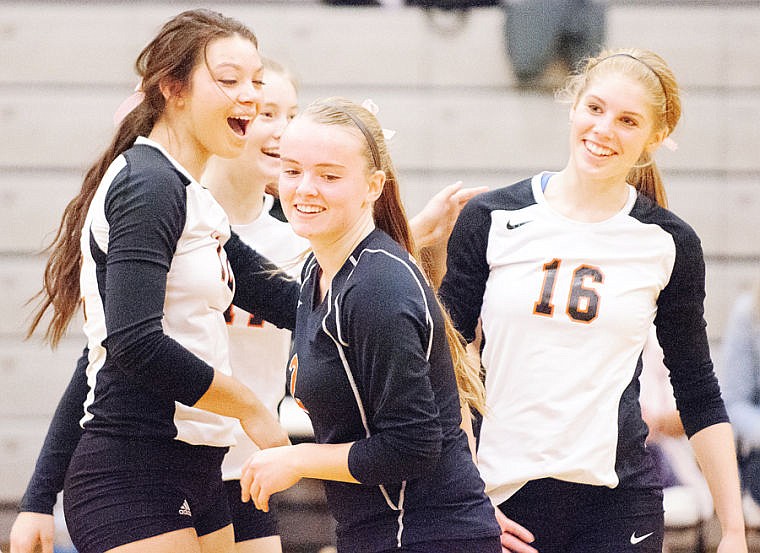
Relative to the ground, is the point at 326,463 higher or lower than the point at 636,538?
higher

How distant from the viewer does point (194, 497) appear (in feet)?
6.61

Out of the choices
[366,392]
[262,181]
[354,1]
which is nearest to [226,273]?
[366,392]

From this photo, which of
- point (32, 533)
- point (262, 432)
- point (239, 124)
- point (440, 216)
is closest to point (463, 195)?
point (440, 216)

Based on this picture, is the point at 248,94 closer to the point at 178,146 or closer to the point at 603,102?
the point at 178,146

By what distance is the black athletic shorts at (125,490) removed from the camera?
188 centimetres

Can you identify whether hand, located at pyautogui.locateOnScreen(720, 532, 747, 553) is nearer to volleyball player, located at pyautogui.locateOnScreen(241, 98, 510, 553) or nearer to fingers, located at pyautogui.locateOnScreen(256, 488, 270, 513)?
volleyball player, located at pyautogui.locateOnScreen(241, 98, 510, 553)

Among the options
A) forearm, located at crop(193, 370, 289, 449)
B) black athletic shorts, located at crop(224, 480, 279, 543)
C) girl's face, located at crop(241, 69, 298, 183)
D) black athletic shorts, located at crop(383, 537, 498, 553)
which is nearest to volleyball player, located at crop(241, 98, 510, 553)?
black athletic shorts, located at crop(383, 537, 498, 553)

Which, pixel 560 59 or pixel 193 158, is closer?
pixel 193 158

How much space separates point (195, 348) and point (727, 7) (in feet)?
13.2

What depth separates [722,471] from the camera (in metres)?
2.21

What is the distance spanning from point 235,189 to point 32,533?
3.16 feet

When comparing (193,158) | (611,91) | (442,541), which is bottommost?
(442,541)

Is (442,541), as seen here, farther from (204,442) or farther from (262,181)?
(262,181)

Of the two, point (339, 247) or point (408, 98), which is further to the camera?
point (408, 98)
